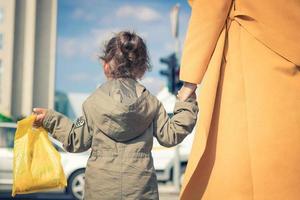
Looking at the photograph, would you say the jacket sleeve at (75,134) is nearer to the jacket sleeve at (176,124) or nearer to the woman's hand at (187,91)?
the jacket sleeve at (176,124)

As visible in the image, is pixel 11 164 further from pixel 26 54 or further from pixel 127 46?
pixel 26 54

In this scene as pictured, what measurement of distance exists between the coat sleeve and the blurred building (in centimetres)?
1565

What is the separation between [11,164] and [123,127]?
624cm

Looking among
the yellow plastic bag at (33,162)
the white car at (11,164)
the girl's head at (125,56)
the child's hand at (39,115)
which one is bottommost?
the white car at (11,164)

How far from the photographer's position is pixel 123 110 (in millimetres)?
2066

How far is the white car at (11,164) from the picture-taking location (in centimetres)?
791

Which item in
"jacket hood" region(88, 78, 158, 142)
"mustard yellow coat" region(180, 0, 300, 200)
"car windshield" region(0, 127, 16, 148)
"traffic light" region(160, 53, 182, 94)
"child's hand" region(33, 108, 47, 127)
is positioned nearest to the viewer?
"jacket hood" region(88, 78, 158, 142)

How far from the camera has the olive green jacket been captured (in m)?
2.09

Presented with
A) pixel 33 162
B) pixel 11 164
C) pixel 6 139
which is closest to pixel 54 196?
pixel 11 164

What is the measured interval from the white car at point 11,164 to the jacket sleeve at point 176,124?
5739mm

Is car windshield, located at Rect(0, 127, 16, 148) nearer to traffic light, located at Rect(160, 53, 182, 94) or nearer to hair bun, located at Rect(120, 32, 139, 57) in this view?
traffic light, located at Rect(160, 53, 182, 94)

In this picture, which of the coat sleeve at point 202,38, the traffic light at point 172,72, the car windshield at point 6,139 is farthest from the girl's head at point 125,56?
the traffic light at point 172,72

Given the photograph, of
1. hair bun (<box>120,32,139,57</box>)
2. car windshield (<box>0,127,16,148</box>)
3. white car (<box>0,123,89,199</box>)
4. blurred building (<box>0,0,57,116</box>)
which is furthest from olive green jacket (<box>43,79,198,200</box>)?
blurred building (<box>0,0,57,116</box>)

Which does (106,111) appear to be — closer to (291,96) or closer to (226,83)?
(226,83)
